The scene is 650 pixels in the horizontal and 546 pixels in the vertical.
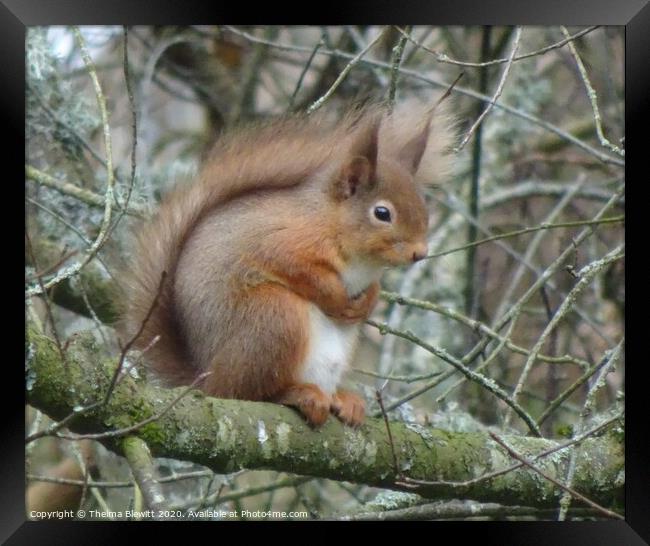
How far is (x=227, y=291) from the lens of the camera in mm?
2088

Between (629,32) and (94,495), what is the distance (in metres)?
1.40

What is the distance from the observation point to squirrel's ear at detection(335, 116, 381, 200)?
220 cm

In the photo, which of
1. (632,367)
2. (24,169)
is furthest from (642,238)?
(24,169)

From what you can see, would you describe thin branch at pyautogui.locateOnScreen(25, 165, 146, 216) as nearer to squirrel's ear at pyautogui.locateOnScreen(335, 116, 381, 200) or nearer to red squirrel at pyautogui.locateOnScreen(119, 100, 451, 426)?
red squirrel at pyautogui.locateOnScreen(119, 100, 451, 426)

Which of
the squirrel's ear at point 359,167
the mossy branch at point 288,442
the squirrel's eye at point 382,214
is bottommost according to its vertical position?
the mossy branch at point 288,442

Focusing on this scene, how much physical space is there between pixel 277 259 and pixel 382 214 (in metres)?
0.24

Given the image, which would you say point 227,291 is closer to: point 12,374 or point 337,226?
point 337,226

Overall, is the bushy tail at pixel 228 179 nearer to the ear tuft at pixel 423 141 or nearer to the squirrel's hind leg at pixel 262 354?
the ear tuft at pixel 423 141

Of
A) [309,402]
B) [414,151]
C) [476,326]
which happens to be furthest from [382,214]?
[309,402]

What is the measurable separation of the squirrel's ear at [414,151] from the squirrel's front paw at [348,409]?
531mm

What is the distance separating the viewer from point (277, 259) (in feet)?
6.98

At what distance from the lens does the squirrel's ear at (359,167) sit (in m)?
2.20

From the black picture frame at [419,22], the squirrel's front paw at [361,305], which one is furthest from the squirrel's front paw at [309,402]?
the black picture frame at [419,22]

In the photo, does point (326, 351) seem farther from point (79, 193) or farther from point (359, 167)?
point (79, 193)
